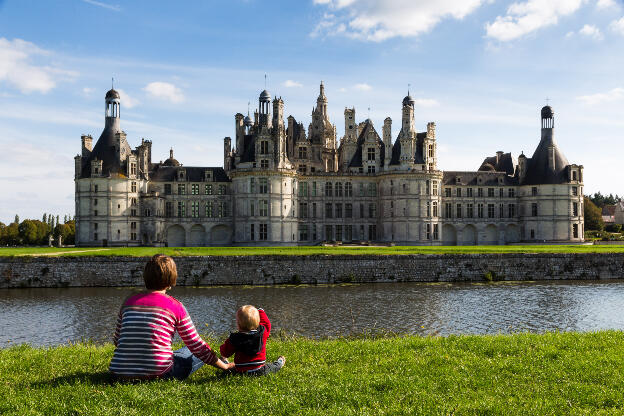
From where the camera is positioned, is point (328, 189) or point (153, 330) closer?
point (153, 330)

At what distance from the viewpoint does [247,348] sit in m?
9.45

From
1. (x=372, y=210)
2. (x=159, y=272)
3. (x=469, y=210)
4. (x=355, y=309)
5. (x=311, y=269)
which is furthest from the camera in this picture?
(x=469, y=210)

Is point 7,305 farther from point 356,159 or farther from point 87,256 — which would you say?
point 356,159

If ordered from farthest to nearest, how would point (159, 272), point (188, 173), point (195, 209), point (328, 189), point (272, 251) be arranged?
point (328, 189)
point (188, 173)
point (195, 209)
point (272, 251)
point (159, 272)

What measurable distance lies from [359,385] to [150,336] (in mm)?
3307

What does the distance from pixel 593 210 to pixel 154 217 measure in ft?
249

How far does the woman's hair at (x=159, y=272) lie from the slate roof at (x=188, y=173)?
63.6 meters

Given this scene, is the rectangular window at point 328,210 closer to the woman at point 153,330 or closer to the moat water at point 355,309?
the moat water at point 355,309

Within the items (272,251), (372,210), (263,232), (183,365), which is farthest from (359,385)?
(372,210)

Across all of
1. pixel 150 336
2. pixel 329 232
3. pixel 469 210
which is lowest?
pixel 150 336

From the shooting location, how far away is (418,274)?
42.7 m

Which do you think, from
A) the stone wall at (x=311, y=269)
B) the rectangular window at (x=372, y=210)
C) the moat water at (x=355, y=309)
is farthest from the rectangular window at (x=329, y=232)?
the moat water at (x=355, y=309)

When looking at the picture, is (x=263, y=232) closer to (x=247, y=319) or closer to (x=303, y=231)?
(x=303, y=231)

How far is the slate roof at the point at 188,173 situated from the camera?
2807 inches
